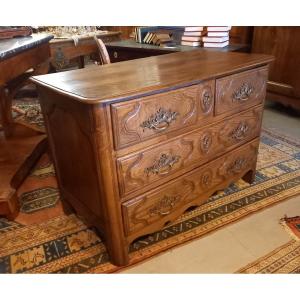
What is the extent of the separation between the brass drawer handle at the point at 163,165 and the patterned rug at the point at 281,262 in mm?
508

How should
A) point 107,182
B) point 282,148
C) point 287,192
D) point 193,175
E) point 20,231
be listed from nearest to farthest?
point 107,182 → point 193,175 → point 20,231 → point 287,192 → point 282,148

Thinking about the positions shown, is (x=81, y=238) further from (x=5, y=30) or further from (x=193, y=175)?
(x=5, y=30)

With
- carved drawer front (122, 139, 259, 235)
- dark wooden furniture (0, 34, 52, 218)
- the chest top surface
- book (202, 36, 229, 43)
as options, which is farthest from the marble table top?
book (202, 36, 229, 43)

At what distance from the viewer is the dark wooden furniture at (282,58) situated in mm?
2432

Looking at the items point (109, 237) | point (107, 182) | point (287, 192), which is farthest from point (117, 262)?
point (287, 192)

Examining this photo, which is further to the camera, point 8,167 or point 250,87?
point 8,167

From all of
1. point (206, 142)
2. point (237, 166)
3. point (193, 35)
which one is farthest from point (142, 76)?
point (193, 35)

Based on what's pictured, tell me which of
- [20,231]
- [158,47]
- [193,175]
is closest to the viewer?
[193,175]

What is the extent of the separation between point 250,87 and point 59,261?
1.18m

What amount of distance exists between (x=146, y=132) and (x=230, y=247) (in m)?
0.67

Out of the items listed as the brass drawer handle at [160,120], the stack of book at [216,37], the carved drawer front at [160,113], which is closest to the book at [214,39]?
the stack of book at [216,37]

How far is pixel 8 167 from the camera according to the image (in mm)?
1759

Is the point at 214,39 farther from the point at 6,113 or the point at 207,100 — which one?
the point at 6,113

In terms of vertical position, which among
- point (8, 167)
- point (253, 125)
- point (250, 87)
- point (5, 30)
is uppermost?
Result: point (5, 30)
